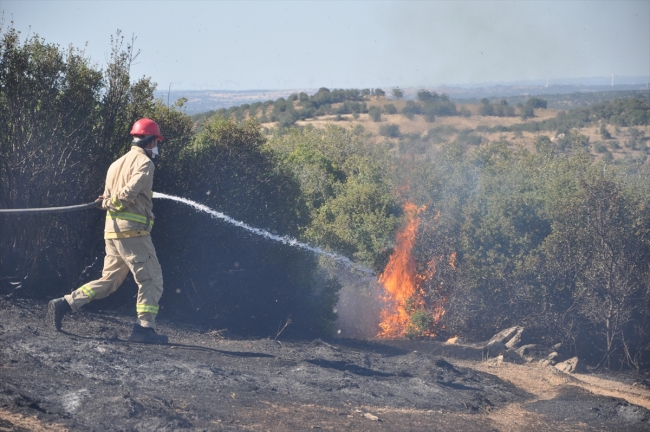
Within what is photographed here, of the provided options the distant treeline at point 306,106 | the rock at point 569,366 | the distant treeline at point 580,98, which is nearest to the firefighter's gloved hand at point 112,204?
the rock at point 569,366

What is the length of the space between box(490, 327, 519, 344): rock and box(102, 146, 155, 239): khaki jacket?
35.2 ft

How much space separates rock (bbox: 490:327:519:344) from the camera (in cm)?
1571

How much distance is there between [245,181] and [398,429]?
24.4 feet

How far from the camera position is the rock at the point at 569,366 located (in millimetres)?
13367

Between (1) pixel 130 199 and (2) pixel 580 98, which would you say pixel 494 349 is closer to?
(1) pixel 130 199

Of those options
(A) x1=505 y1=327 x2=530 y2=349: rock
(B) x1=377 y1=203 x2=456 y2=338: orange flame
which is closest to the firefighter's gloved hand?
(A) x1=505 y1=327 x2=530 y2=349: rock

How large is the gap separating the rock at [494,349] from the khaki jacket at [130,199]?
8.27m

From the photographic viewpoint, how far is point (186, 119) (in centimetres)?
1129

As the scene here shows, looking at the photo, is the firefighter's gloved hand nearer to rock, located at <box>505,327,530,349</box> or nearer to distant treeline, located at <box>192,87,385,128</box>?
rock, located at <box>505,327,530,349</box>

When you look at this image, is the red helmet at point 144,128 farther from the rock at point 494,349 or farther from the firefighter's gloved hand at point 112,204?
the rock at point 494,349

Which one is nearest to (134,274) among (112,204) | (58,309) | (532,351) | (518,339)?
(112,204)

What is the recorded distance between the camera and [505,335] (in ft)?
52.1

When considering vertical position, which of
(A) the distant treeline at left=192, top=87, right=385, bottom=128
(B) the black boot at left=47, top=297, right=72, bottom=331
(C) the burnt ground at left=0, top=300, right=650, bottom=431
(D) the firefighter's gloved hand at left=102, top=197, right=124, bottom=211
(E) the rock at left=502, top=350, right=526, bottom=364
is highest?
(A) the distant treeline at left=192, top=87, right=385, bottom=128

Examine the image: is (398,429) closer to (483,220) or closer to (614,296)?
(614,296)
